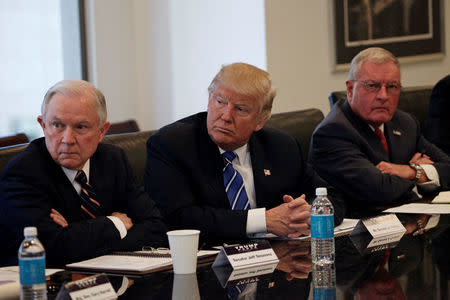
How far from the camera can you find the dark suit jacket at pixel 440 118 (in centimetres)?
530

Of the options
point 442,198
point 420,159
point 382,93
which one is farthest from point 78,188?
point 420,159

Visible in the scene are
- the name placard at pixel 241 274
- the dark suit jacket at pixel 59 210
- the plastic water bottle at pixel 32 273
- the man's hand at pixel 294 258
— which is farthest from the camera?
the dark suit jacket at pixel 59 210

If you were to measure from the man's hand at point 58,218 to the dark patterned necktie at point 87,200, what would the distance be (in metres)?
0.11

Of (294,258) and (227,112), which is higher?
(227,112)

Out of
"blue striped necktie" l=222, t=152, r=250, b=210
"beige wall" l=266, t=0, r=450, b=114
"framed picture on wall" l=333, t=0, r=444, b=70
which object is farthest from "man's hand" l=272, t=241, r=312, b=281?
"framed picture on wall" l=333, t=0, r=444, b=70

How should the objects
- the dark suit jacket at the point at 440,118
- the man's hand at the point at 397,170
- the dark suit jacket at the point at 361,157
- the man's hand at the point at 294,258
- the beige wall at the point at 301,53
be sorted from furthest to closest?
the beige wall at the point at 301,53, the dark suit jacket at the point at 440,118, the man's hand at the point at 397,170, the dark suit jacket at the point at 361,157, the man's hand at the point at 294,258

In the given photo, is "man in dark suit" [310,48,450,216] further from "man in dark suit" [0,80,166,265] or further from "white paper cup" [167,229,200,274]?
"white paper cup" [167,229,200,274]

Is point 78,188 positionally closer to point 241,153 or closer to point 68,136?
point 68,136

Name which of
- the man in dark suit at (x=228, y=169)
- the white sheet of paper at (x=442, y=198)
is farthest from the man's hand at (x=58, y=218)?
the white sheet of paper at (x=442, y=198)

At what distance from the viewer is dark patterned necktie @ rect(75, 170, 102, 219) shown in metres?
2.83

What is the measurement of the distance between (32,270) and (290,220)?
138cm

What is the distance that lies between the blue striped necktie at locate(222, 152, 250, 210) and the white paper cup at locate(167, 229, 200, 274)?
987 mm

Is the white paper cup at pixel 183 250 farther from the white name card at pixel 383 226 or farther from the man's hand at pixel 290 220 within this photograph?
the white name card at pixel 383 226

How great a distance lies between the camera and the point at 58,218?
8.87 feet
